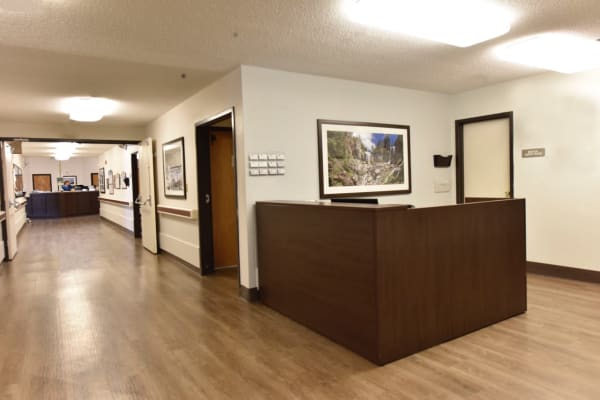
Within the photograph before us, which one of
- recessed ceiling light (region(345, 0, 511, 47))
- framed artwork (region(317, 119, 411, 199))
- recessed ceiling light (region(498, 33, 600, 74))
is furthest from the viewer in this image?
framed artwork (region(317, 119, 411, 199))

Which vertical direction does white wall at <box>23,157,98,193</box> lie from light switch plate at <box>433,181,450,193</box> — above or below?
above

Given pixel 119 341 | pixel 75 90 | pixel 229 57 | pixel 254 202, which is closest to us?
pixel 119 341

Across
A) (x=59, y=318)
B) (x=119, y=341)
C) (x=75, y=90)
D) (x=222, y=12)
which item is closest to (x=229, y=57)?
(x=222, y=12)

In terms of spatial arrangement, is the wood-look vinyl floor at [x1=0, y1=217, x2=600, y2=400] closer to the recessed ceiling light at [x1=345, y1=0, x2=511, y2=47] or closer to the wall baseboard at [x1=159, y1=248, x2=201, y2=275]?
the wall baseboard at [x1=159, y1=248, x2=201, y2=275]

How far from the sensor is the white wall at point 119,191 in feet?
31.5

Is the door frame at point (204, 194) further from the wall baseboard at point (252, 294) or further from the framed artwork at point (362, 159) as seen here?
the framed artwork at point (362, 159)

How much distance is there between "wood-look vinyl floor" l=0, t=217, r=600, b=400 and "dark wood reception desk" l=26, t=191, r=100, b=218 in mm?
11930

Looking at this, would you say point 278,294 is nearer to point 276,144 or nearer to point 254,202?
point 254,202

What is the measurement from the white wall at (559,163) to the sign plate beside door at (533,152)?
0.05 metres

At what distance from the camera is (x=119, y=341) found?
10.0ft

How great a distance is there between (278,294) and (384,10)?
2546 mm

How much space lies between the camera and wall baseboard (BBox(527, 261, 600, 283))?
170 inches

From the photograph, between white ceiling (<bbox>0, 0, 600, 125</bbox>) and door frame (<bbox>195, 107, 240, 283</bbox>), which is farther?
door frame (<bbox>195, 107, 240, 283</bbox>)

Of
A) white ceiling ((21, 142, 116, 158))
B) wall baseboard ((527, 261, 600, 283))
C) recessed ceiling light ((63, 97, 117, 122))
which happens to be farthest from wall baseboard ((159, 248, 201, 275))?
white ceiling ((21, 142, 116, 158))
